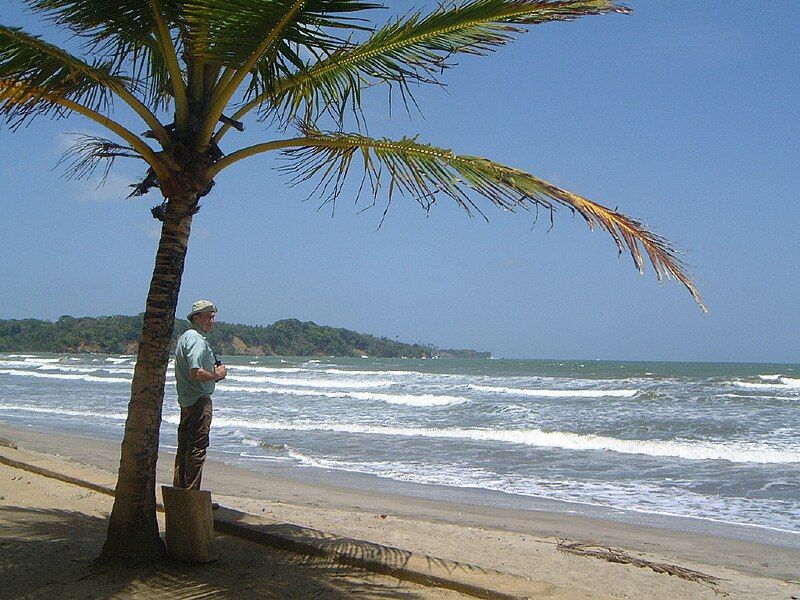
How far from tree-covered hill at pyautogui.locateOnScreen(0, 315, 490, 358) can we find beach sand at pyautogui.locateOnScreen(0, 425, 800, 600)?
85.1 m

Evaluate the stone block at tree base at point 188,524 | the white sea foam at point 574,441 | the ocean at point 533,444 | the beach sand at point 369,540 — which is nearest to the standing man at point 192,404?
the beach sand at point 369,540

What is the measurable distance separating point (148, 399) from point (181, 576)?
947mm

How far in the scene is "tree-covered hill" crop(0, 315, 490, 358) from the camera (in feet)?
321

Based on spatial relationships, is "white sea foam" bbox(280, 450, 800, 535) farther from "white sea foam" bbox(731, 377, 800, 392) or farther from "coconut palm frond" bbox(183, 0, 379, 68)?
"white sea foam" bbox(731, 377, 800, 392)

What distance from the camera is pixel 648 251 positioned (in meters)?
3.56

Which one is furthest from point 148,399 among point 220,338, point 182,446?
point 220,338

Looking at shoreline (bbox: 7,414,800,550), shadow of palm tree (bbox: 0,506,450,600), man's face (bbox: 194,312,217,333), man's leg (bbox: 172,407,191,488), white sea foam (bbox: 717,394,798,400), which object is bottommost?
shoreline (bbox: 7,414,800,550)

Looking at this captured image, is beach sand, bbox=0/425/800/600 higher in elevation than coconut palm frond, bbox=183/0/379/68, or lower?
lower

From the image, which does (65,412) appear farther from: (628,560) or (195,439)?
(628,560)

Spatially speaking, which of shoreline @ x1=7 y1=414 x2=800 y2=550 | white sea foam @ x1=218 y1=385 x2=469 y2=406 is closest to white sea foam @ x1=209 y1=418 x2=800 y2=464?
shoreline @ x1=7 y1=414 x2=800 y2=550

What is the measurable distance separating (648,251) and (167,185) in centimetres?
247

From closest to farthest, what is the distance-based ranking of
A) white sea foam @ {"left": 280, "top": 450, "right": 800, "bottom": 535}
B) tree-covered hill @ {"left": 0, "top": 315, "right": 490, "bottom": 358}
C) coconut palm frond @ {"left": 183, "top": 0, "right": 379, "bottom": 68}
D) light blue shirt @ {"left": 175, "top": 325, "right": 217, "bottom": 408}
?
coconut palm frond @ {"left": 183, "top": 0, "right": 379, "bottom": 68}
light blue shirt @ {"left": 175, "top": 325, "right": 217, "bottom": 408}
white sea foam @ {"left": 280, "top": 450, "right": 800, "bottom": 535}
tree-covered hill @ {"left": 0, "top": 315, "right": 490, "bottom": 358}

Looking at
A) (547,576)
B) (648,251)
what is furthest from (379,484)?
(648,251)

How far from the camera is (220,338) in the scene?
105438mm
